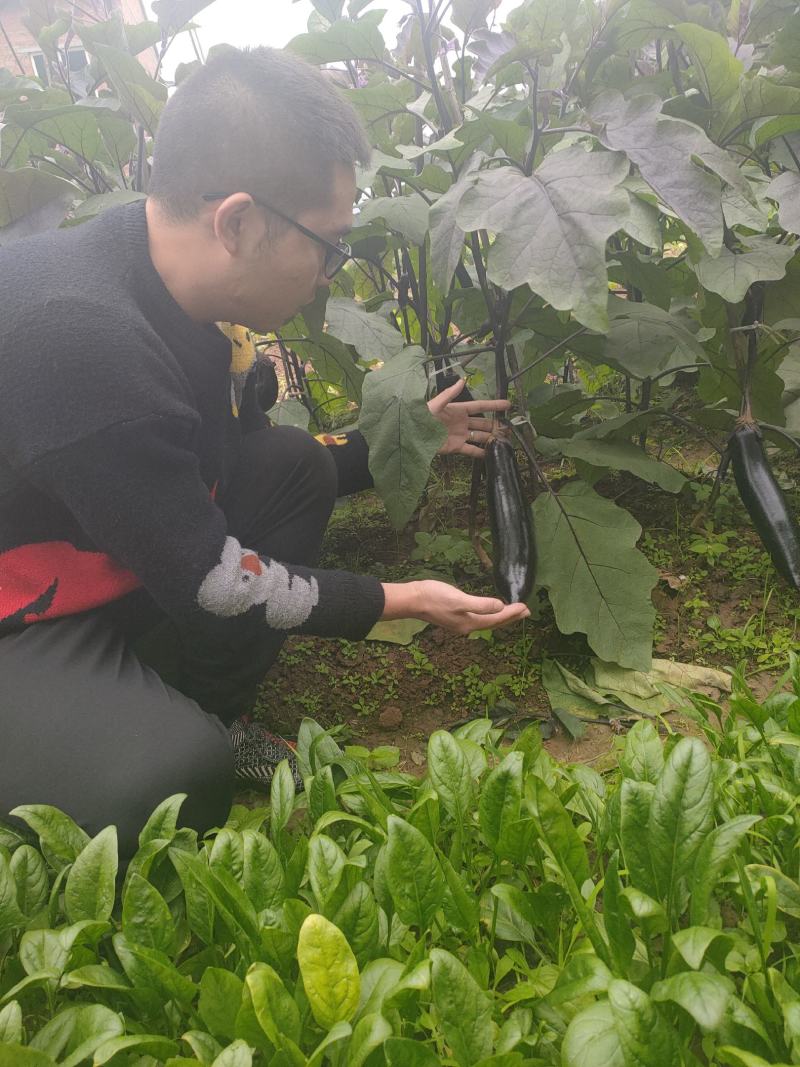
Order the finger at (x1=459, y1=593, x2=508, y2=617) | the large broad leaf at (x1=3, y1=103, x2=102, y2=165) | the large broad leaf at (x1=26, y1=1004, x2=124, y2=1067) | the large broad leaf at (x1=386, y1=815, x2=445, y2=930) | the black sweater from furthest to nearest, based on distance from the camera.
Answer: the large broad leaf at (x1=3, y1=103, x2=102, y2=165) → the finger at (x1=459, y1=593, x2=508, y2=617) → the black sweater → the large broad leaf at (x1=386, y1=815, x2=445, y2=930) → the large broad leaf at (x1=26, y1=1004, x2=124, y2=1067)

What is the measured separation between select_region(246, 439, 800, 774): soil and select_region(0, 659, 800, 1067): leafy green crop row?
343mm

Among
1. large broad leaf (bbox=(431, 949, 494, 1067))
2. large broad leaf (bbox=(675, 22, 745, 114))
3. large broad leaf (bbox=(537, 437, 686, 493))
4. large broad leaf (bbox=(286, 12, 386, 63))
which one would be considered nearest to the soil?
large broad leaf (bbox=(537, 437, 686, 493))

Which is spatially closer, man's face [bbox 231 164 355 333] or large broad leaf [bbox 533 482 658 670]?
man's face [bbox 231 164 355 333]

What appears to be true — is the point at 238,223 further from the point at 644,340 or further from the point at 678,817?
the point at 678,817

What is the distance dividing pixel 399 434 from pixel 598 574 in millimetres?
489

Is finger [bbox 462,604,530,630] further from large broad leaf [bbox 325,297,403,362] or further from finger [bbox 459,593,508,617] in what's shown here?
large broad leaf [bbox 325,297,403,362]

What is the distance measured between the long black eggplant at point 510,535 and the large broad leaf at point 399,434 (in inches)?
7.7

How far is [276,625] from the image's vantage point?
1282mm

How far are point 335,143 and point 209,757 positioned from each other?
900 millimetres

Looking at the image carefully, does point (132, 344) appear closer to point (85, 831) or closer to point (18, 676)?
point (18, 676)

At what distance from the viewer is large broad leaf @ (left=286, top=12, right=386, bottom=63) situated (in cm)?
156

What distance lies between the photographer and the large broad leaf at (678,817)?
36.9 inches

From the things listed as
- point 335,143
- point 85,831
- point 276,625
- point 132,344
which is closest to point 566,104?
point 335,143

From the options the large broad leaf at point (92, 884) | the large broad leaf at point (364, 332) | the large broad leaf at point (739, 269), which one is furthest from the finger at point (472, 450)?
the large broad leaf at point (92, 884)
